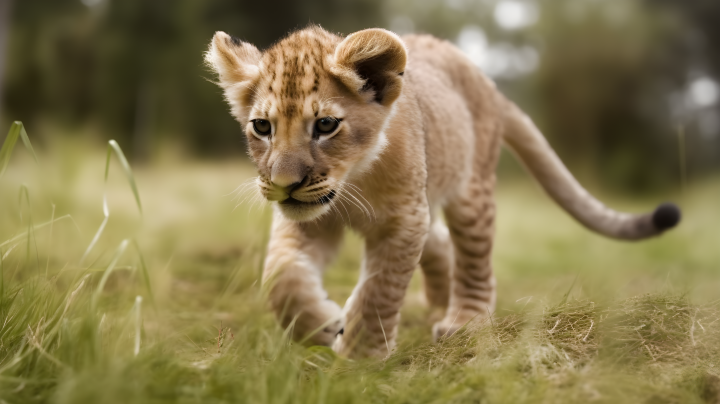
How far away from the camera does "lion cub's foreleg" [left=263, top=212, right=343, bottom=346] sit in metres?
3.76

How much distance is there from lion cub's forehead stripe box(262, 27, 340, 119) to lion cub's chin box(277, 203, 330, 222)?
50 cm

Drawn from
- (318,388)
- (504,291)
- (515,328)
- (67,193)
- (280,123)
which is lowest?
(504,291)

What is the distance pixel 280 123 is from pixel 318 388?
139cm

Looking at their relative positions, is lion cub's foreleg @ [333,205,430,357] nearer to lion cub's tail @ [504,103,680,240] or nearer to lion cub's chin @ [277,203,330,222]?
lion cub's chin @ [277,203,330,222]

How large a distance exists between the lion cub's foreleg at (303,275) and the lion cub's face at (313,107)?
0.56 meters

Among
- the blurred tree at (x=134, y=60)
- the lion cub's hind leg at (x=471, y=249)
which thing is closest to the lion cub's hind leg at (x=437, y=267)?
the lion cub's hind leg at (x=471, y=249)

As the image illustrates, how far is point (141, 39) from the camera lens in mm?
14531

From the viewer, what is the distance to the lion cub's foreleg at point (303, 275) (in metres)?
3.76

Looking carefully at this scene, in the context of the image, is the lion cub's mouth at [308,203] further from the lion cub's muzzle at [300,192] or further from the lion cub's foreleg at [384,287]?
the lion cub's foreleg at [384,287]

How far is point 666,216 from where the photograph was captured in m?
4.70

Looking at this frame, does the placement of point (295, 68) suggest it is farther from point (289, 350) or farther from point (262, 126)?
point (289, 350)

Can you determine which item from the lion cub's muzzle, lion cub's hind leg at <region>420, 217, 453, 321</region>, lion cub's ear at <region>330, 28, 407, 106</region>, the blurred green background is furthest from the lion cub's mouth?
the blurred green background

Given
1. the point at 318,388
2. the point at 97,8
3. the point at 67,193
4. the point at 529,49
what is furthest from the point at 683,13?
the point at 318,388

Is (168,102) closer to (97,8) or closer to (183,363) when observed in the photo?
(97,8)
